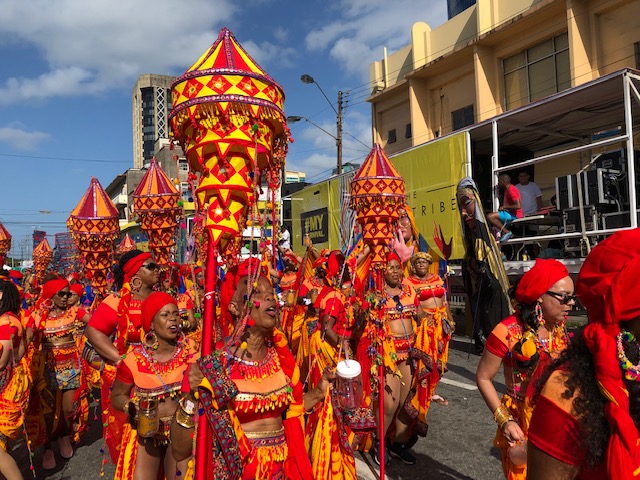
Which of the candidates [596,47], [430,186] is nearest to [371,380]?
[430,186]

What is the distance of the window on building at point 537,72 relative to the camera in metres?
15.4

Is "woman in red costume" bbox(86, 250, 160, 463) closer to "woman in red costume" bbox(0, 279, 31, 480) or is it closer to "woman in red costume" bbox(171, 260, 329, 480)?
"woman in red costume" bbox(0, 279, 31, 480)

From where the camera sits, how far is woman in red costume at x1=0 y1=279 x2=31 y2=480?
3673 mm

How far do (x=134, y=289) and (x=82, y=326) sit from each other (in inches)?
64.3

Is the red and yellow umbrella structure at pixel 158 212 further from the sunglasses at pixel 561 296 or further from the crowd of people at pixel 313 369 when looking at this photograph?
the sunglasses at pixel 561 296

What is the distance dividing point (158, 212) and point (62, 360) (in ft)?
6.94

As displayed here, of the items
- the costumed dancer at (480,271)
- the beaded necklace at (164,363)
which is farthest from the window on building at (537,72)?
the beaded necklace at (164,363)

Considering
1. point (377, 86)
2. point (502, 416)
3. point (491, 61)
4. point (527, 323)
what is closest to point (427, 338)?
point (527, 323)

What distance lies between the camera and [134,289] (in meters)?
4.50

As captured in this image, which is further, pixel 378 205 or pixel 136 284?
pixel 378 205

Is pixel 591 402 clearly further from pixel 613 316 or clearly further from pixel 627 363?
pixel 613 316

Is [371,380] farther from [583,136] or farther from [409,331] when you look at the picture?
[583,136]

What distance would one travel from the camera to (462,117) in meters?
19.2

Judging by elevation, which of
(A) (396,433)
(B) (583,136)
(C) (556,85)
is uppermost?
(C) (556,85)
